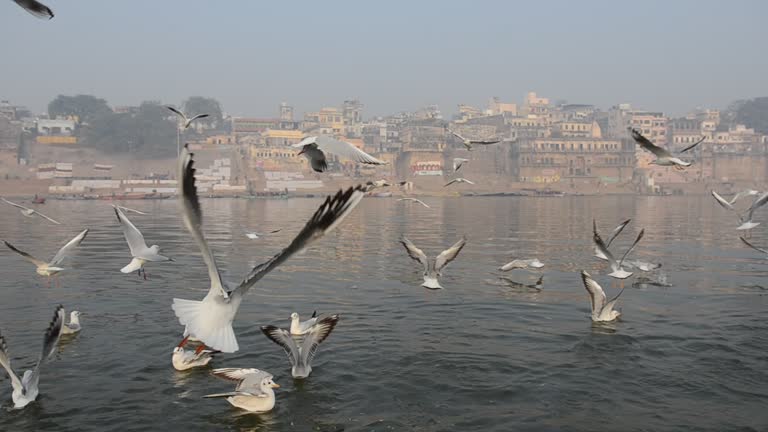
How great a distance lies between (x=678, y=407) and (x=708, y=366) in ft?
4.79

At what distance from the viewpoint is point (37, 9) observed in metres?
3.98

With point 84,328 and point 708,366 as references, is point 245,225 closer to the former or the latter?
point 84,328

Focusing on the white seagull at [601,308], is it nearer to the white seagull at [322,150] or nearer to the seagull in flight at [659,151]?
the seagull in flight at [659,151]

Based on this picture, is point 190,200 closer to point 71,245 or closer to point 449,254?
point 71,245

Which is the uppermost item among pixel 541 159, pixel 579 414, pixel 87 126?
pixel 87 126

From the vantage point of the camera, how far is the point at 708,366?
264 inches

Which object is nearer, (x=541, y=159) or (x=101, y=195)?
(x=101, y=195)

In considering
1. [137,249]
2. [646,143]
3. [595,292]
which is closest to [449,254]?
[595,292]

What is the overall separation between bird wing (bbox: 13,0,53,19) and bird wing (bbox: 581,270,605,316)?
21.3 ft

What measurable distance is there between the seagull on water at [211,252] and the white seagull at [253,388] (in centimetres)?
A: 91

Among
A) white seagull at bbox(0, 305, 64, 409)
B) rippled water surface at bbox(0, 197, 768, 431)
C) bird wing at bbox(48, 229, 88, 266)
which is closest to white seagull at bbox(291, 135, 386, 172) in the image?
rippled water surface at bbox(0, 197, 768, 431)

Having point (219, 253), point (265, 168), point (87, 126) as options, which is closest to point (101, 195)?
point (265, 168)

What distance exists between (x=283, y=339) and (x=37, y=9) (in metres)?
3.39

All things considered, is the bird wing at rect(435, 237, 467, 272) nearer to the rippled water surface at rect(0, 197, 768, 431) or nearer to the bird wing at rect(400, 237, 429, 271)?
the bird wing at rect(400, 237, 429, 271)
